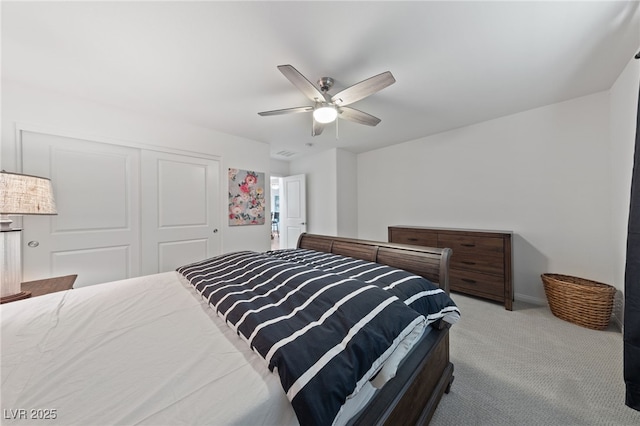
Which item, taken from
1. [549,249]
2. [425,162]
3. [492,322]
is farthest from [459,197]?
[492,322]

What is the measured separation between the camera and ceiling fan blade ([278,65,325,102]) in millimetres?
1522

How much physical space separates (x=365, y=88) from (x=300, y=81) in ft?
1.65

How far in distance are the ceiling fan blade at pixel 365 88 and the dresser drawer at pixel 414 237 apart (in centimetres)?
216

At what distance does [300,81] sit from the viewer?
167cm

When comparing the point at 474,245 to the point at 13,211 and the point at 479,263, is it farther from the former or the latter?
the point at 13,211

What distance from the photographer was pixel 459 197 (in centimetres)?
337

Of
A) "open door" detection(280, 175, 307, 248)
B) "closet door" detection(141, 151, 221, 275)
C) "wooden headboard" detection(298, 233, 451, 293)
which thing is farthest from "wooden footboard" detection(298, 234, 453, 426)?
"open door" detection(280, 175, 307, 248)

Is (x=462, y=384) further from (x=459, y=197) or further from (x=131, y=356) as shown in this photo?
(x=459, y=197)

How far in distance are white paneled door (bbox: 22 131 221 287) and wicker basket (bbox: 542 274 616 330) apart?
13.5 feet

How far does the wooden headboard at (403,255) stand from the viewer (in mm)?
1503

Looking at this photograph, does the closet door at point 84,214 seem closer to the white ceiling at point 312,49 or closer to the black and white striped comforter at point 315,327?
the white ceiling at point 312,49

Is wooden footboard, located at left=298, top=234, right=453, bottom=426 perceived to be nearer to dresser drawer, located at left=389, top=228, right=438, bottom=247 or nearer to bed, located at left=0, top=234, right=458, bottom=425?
bed, located at left=0, top=234, right=458, bottom=425

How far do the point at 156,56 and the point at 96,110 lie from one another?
1.34 metres

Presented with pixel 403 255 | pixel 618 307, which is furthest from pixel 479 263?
pixel 403 255
